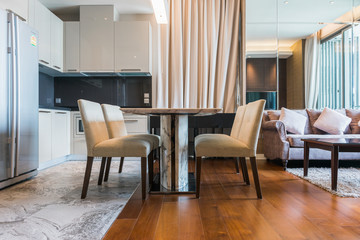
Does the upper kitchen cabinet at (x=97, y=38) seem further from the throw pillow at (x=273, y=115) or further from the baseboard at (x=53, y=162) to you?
the throw pillow at (x=273, y=115)

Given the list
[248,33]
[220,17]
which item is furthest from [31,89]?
[248,33]

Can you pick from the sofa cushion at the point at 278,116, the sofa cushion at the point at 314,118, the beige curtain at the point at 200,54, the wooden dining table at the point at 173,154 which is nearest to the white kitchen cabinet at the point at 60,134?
the beige curtain at the point at 200,54

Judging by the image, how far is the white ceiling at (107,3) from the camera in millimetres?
3820

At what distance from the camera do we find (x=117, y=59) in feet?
13.0

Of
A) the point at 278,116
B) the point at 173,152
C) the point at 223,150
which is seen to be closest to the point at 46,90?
the point at 173,152

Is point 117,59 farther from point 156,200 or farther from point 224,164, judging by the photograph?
point 156,200

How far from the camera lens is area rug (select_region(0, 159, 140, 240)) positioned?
144 centimetres

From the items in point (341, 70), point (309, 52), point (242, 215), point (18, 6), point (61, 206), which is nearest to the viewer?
→ point (242, 215)

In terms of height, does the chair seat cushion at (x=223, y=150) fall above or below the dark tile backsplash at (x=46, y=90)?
below

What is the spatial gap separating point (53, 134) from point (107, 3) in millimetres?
2164

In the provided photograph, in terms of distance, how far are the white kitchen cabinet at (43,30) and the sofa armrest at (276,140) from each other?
331 centimetres

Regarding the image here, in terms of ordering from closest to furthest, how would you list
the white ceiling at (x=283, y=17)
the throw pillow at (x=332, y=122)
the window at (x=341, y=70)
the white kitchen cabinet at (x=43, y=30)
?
the white kitchen cabinet at (x=43, y=30) → the throw pillow at (x=332, y=122) → the white ceiling at (x=283, y=17) → the window at (x=341, y=70)

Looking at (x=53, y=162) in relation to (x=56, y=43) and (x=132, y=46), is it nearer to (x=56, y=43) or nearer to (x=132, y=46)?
(x=56, y=43)

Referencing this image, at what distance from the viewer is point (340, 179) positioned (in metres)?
2.68
